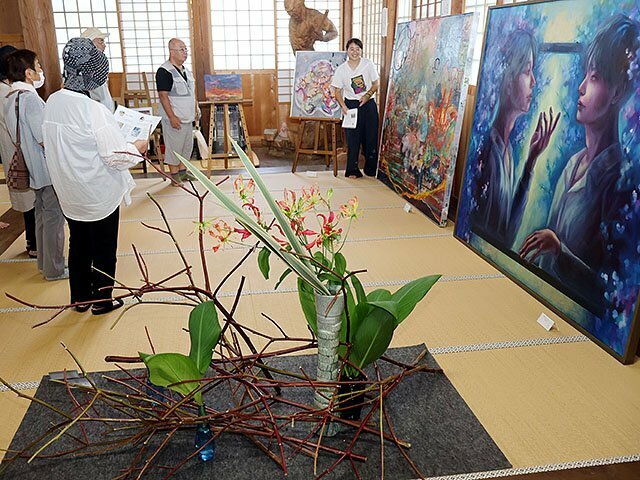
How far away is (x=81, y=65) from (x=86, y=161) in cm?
38

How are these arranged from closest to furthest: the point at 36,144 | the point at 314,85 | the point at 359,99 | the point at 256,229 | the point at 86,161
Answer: the point at 256,229, the point at 86,161, the point at 36,144, the point at 359,99, the point at 314,85

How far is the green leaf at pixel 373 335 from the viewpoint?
1.49 m

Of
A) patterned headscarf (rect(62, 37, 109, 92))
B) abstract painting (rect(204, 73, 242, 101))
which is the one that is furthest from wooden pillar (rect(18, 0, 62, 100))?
patterned headscarf (rect(62, 37, 109, 92))

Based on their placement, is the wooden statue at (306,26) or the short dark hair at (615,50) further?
the wooden statue at (306,26)

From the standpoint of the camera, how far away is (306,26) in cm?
714

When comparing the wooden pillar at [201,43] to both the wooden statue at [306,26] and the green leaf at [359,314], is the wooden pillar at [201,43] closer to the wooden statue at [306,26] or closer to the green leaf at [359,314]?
the wooden statue at [306,26]

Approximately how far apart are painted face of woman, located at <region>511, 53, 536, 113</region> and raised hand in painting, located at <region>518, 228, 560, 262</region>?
67 cm

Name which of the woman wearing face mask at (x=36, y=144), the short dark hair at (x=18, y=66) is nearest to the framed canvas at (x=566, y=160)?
the woman wearing face mask at (x=36, y=144)

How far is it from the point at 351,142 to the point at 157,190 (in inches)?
70.0

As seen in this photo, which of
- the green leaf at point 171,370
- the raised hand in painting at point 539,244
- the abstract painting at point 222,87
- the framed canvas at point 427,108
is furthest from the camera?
the abstract painting at point 222,87

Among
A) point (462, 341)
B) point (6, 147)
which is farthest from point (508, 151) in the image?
point (6, 147)

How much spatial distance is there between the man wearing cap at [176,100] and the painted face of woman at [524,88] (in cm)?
281

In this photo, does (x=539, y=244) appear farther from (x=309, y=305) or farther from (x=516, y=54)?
(x=309, y=305)

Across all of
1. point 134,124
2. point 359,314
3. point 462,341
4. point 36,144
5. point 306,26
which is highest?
point 306,26
